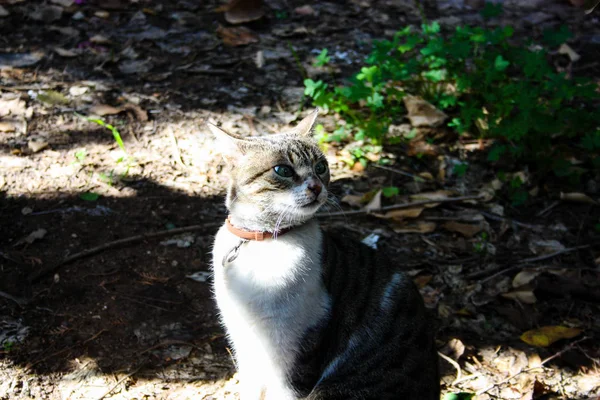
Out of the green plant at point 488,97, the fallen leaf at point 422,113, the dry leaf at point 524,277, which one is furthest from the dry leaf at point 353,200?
the dry leaf at point 524,277

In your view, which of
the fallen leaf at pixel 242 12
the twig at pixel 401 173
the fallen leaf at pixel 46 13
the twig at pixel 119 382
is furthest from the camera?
the fallen leaf at pixel 242 12

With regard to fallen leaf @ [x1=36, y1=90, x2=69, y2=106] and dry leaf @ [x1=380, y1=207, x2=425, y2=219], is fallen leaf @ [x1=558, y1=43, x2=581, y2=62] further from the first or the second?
fallen leaf @ [x1=36, y1=90, x2=69, y2=106]

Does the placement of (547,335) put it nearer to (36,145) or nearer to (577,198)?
(577,198)

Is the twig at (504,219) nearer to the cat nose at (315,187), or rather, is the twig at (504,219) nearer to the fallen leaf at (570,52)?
the cat nose at (315,187)

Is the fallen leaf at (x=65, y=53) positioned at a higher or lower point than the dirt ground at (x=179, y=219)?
higher

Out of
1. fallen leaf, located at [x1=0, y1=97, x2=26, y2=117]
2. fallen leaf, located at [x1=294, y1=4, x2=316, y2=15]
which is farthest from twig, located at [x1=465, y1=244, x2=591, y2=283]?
fallen leaf, located at [x1=294, y1=4, x2=316, y2=15]

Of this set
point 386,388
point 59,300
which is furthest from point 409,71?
point 59,300

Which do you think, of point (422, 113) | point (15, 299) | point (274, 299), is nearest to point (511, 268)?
point (422, 113)

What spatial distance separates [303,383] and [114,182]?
2.20 m

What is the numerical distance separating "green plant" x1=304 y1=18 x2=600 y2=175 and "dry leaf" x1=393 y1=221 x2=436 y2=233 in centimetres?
65

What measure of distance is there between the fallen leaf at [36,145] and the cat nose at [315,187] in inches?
99.0

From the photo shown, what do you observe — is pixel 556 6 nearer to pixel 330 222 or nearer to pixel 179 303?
pixel 330 222

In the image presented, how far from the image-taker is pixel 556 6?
6.75 metres

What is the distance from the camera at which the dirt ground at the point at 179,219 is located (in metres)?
3.16
